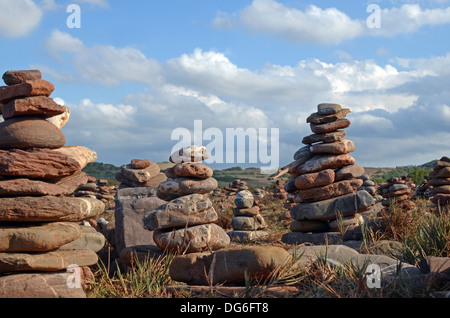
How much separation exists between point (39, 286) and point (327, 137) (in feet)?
28.6

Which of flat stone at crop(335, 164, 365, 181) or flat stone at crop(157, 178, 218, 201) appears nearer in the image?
flat stone at crop(157, 178, 218, 201)

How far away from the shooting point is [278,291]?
5820 millimetres

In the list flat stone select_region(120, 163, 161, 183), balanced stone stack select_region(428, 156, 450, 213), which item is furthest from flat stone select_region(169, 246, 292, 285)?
balanced stone stack select_region(428, 156, 450, 213)

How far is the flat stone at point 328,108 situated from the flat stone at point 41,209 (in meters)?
7.85

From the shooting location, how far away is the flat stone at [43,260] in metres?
7.08

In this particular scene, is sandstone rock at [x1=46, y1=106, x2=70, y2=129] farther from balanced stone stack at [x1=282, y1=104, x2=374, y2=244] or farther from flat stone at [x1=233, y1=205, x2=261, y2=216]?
flat stone at [x1=233, y1=205, x2=261, y2=216]

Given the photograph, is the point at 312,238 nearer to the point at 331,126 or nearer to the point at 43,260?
the point at 331,126

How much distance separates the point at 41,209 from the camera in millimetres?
7391

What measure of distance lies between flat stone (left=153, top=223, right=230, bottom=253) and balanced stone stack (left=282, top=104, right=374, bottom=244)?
4320mm

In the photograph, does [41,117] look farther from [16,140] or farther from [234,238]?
[234,238]

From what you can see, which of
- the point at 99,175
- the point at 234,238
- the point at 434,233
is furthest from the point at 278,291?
the point at 99,175

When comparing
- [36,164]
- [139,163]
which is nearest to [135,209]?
[139,163]

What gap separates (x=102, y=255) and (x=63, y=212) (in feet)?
14.2

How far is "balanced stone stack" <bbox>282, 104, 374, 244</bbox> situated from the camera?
507 inches
